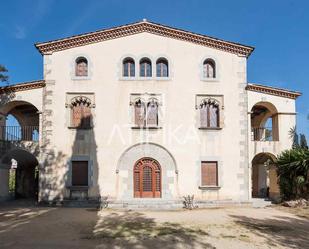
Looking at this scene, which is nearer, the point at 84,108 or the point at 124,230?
the point at 124,230

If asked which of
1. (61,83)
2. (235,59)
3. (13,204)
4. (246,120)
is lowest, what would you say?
(13,204)

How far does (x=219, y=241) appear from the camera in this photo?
12055 mm

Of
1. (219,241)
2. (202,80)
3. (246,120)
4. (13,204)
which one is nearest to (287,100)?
(246,120)

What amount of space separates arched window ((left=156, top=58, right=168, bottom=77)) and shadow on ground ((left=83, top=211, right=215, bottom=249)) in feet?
32.8

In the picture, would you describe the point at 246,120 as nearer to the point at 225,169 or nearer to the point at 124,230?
the point at 225,169

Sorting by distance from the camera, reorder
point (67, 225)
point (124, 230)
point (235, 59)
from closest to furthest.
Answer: point (124, 230)
point (67, 225)
point (235, 59)

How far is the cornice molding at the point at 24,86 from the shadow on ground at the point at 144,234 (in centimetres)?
1012

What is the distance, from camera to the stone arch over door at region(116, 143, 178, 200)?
22.2 m

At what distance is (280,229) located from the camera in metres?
14.6

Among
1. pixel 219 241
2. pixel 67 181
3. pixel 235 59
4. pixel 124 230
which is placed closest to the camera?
pixel 219 241

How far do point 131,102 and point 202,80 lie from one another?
4643 millimetres

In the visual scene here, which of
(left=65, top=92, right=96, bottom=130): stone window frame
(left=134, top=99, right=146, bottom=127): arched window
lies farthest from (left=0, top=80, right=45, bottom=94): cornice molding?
(left=134, top=99, right=146, bottom=127): arched window

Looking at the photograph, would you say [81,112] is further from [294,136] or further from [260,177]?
[260,177]

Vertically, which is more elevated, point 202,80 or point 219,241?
point 202,80
